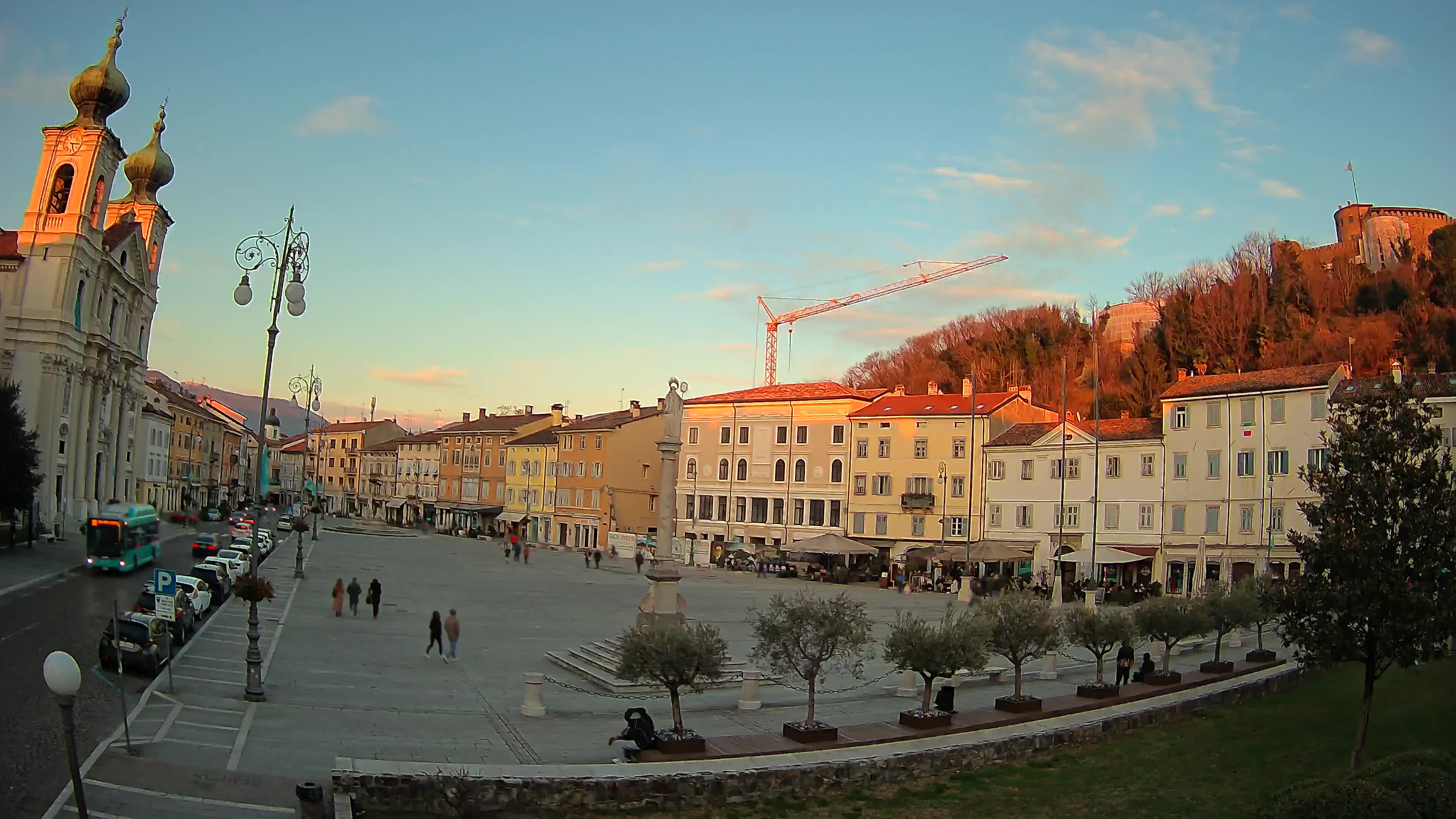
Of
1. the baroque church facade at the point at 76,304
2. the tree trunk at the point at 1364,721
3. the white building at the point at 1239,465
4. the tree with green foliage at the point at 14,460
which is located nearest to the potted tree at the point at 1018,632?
the tree trunk at the point at 1364,721

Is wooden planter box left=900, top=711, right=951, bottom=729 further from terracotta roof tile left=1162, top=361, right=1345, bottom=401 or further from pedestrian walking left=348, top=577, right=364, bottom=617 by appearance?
terracotta roof tile left=1162, top=361, right=1345, bottom=401

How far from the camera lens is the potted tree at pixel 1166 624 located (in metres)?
23.5

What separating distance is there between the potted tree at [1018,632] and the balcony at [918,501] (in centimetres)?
4211

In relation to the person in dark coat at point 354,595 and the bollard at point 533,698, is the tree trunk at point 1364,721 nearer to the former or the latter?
the bollard at point 533,698

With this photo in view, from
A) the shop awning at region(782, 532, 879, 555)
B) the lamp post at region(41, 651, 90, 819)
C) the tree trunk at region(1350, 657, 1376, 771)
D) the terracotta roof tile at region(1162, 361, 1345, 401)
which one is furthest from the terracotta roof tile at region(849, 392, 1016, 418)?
the lamp post at region(41, 651, 90, 819)

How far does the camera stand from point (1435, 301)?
74.8 m

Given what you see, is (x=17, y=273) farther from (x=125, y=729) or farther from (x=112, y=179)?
(x=125, y=729)

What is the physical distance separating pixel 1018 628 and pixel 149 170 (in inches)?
3182

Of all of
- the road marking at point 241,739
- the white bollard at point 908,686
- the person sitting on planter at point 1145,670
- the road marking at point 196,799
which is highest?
the person sitting on planter at point 1145,670

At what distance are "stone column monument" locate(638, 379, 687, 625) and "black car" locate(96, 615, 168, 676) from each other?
33.1 ft

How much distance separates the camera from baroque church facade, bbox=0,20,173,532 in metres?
58.9

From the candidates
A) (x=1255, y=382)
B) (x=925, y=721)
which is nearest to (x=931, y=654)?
(x=925, y=721)

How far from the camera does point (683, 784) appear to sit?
14.4m

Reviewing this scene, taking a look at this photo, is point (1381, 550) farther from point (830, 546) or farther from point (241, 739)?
point (830, 546)
